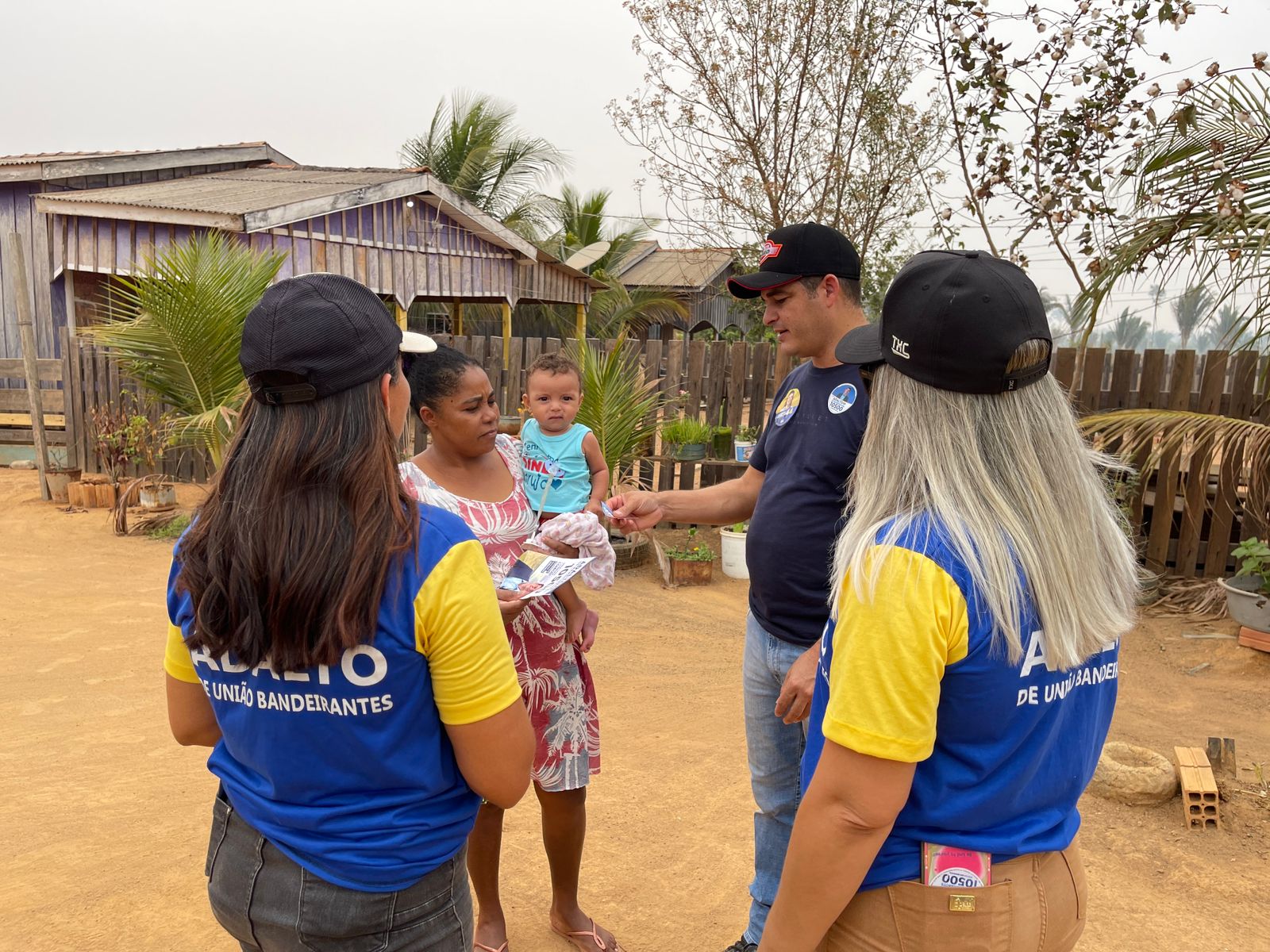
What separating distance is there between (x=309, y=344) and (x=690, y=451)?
766 cm

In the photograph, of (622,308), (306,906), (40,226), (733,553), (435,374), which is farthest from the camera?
(622,308)

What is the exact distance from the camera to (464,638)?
144 cm

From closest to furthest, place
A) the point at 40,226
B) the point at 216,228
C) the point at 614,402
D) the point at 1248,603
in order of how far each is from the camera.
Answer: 1. the point at 1248,603
2. the point at 614,402
3. the point at 216,228
4. the point at 40,226

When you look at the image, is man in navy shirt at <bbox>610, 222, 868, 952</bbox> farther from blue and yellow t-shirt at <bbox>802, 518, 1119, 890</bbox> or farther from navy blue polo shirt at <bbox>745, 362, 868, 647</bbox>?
blue and yellow t-shirt at <bbox>802, 518, 1119, 890</bbox>

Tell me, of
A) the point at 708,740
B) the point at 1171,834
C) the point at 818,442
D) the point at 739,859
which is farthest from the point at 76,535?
the point at 1171,834

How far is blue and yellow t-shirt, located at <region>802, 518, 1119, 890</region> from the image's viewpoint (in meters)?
1.27

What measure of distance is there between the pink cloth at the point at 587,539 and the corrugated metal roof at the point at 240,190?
30.1 ft

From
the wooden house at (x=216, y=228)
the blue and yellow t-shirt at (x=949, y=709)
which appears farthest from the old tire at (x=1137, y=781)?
the wooden house at (x=216, y=228)

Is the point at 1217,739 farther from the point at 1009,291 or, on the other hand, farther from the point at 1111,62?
the point at 1111,62

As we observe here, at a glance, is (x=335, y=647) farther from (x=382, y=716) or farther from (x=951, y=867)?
(x=951, y=867)

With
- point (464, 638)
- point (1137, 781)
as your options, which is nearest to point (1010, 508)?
point (464, 638)

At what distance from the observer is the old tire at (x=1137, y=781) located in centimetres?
396

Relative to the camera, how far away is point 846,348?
6.95 ft

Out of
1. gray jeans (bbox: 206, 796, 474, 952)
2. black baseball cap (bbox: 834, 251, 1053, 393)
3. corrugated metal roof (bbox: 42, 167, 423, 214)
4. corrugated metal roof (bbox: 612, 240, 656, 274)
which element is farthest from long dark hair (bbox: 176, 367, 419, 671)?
corrugated metal roof (bbox: 612, 240, 656, 274)
